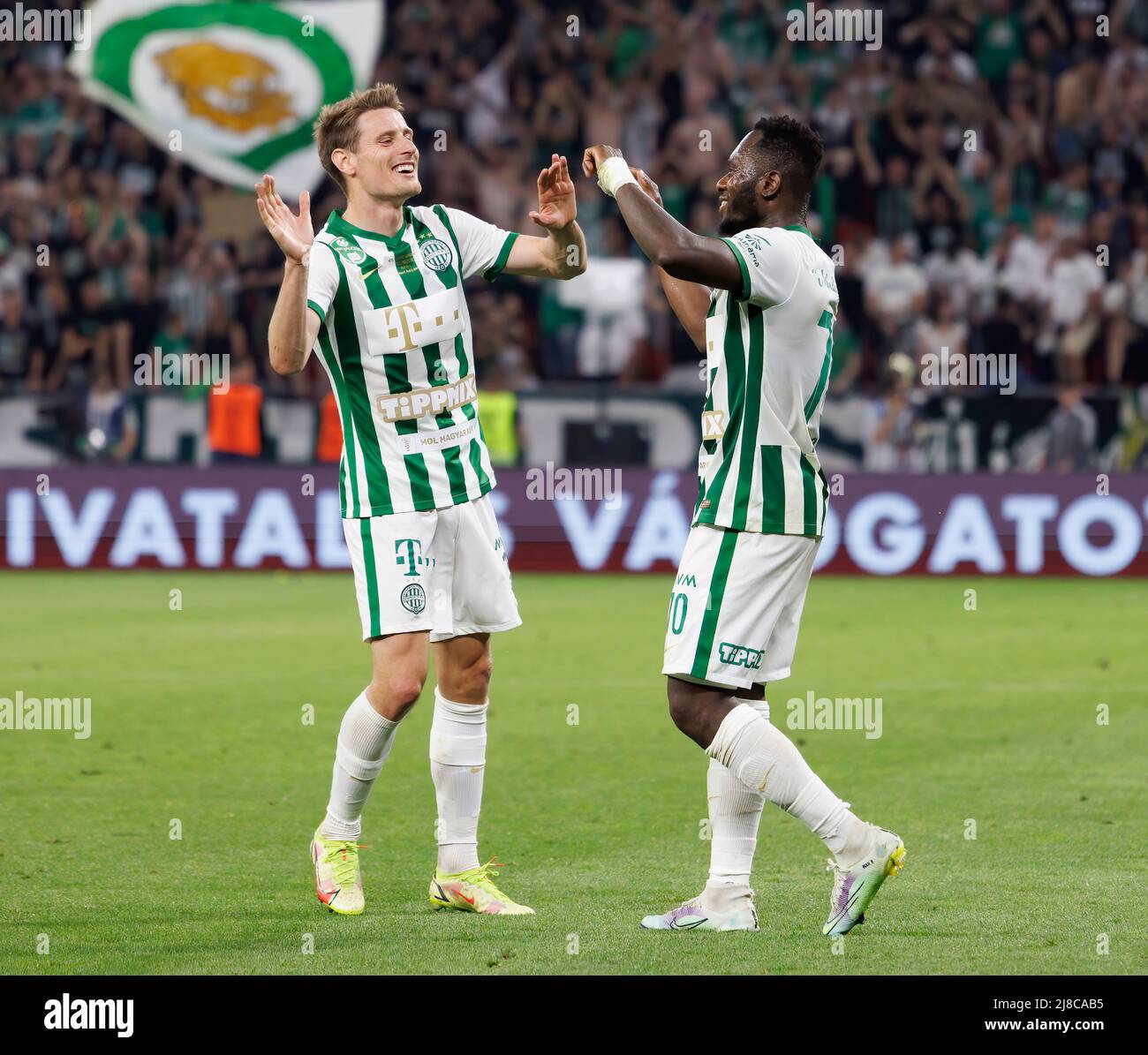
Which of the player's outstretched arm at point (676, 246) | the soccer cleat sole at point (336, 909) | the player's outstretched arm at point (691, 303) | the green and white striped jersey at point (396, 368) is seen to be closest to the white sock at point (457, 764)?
the soccer cleat sole at point (336, 909)

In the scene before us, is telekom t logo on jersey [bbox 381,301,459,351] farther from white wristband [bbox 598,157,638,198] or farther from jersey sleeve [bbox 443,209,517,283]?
white wristband [bbox 598,157,638,198]

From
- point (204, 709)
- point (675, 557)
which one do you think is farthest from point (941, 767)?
point (675, 557)

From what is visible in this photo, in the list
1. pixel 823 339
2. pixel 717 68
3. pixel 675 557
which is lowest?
pixel 675 557

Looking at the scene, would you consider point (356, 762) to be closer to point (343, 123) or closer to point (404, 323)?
point (404, 323)

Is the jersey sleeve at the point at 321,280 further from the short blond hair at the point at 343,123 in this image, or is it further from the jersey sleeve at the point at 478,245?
the jersey sleeve at the point at 478,245

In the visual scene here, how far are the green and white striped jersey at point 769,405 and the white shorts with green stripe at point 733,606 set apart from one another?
0.18 feet

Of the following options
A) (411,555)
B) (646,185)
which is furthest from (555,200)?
(411,555)

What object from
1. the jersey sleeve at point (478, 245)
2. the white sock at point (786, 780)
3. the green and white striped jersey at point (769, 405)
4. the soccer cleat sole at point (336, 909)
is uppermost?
the jersey sleeve at point (478, 245)

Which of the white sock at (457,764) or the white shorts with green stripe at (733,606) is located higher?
the white shorts with green stripe at (733,606)

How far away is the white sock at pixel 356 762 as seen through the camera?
6.03 metres

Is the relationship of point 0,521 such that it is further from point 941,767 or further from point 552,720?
point 941,767

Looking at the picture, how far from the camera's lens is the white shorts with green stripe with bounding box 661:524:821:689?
538 cm
